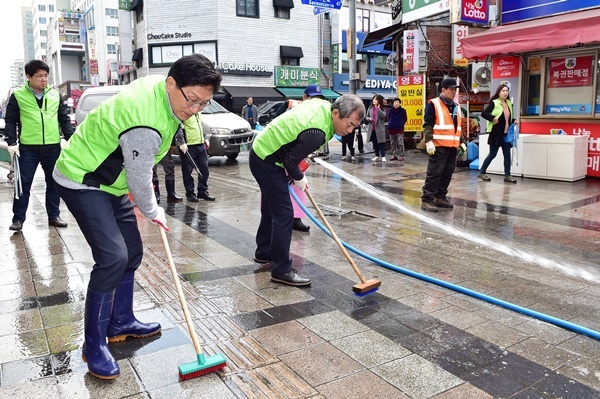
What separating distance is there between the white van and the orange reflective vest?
6.91 m

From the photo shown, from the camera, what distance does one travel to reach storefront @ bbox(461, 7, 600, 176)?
9.10m

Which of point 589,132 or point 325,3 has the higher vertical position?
point 325,3

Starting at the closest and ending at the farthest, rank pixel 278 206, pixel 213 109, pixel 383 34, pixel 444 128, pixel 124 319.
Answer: pixel 124 319 → pixel 278 206 → pixel 444 128 → pixel 213 109 → pixel 383 34

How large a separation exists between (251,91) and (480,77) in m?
18.0

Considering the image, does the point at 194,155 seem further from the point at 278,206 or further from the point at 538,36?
the point at 538,36

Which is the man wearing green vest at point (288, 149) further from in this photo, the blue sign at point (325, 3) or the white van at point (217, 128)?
the blue sign at point (325, 3)

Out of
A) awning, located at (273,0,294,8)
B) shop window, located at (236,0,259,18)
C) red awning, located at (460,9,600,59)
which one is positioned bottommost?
red awning, located at (460,9,600,59)

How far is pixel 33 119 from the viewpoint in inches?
224

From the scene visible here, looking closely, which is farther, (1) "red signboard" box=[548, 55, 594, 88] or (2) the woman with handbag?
(1) "red signboard" box=[548, 55, 594, 88]

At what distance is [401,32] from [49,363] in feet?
48.4

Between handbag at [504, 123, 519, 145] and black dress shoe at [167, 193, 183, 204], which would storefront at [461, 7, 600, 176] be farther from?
black dress shoe at [167, 193, 183, 204]

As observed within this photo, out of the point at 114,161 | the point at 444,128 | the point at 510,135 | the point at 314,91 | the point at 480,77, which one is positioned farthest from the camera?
the point at 480,77

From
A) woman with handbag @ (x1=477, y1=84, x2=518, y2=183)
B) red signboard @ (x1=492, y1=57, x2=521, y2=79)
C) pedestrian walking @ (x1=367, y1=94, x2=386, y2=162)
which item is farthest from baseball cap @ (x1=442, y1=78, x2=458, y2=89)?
pedestrian walking @ (x1=367, y1=94, x2=386, y2=162)

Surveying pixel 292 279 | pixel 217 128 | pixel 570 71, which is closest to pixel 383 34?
pixel 217 128
